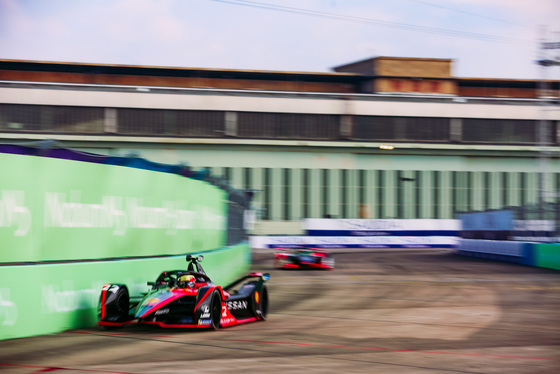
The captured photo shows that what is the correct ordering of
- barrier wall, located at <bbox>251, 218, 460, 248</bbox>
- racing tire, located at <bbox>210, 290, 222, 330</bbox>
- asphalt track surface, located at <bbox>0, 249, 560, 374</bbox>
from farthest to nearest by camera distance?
barrier wall, located at <bbox>251, 218, 460, 248</bbox>
racing tire, located at <bbox>210, 290, 222, 330</bbox>
asphalt track surface, located at <bbox>0, 249, 560, 374</bbox>

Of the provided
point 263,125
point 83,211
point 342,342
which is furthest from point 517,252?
point 263,125

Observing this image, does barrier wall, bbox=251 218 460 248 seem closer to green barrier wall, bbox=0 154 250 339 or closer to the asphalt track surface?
the asphalt track surface

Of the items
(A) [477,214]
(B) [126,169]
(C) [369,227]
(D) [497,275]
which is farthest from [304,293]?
(C) [369,227]

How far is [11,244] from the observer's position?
9680 millimetres

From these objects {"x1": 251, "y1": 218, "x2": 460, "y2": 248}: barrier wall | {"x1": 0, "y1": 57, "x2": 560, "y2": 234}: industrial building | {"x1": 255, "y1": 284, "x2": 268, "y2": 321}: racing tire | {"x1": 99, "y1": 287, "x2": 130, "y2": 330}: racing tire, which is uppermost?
{"x1": 0, "y1": 57, "x2": 560, "y2": 234}: industrial building

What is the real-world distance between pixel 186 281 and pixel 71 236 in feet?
6.02

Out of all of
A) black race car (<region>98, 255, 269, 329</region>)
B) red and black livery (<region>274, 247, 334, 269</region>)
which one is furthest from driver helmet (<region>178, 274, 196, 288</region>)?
red and black livery (<region>274, 247, 334, 269</region>)

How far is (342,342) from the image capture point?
981 centimetres

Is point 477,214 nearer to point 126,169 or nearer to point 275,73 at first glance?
point 275,73

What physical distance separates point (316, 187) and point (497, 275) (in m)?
34.9

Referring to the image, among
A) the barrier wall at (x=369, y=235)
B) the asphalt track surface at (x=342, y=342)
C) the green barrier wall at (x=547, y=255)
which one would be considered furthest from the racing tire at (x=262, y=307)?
the barrier wall at (x=369, y=235)

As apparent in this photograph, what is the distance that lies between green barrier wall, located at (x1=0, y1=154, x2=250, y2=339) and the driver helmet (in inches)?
54.5

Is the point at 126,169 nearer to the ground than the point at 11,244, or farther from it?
farther from it

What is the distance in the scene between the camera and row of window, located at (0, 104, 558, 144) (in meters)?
55.9
